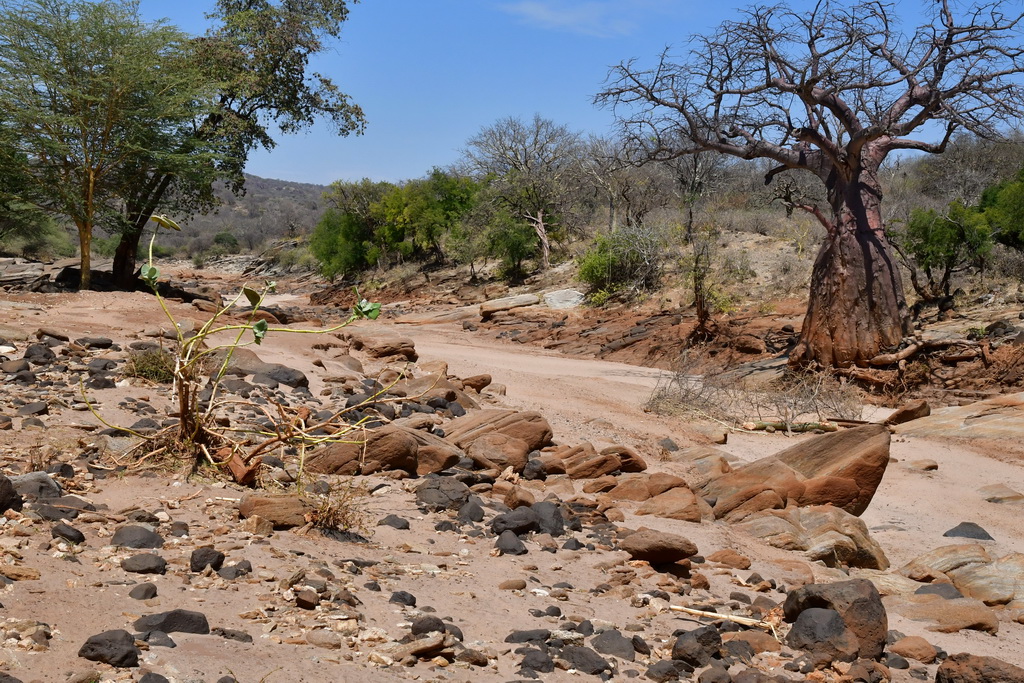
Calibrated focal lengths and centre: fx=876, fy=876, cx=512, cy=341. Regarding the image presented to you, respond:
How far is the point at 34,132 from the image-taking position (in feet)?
52.1

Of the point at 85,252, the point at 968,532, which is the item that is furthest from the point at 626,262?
the point at 968,532

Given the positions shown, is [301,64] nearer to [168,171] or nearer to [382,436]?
[168,171]

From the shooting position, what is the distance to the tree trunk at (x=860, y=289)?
11.0m

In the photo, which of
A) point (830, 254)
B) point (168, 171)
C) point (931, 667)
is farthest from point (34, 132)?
point (931, 667)

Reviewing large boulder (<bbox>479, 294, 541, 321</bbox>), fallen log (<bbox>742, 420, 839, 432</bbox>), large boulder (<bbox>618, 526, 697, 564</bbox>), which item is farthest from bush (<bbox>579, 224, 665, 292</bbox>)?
large boulder (<bbox>618, 526, 697, 564</bbox>)

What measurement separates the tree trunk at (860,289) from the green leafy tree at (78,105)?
1230 centimetres

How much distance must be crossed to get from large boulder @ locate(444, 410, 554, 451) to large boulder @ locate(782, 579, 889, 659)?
8.55 ft

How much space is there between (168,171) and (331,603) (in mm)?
16566

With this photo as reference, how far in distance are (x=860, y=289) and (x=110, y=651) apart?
34.3 feet

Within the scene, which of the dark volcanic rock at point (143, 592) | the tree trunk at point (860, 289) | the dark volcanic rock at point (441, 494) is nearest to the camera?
the dark volcanic rock at point (143, 592)

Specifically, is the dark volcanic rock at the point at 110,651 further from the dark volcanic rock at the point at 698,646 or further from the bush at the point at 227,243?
the bush at the point at 227,243

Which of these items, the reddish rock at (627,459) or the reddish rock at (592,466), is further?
the reddish rock at (627,459)

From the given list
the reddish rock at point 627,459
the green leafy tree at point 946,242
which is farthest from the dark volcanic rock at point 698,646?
the green leafy tree at point 946,242

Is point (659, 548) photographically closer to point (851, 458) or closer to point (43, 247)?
point (851, 458)
